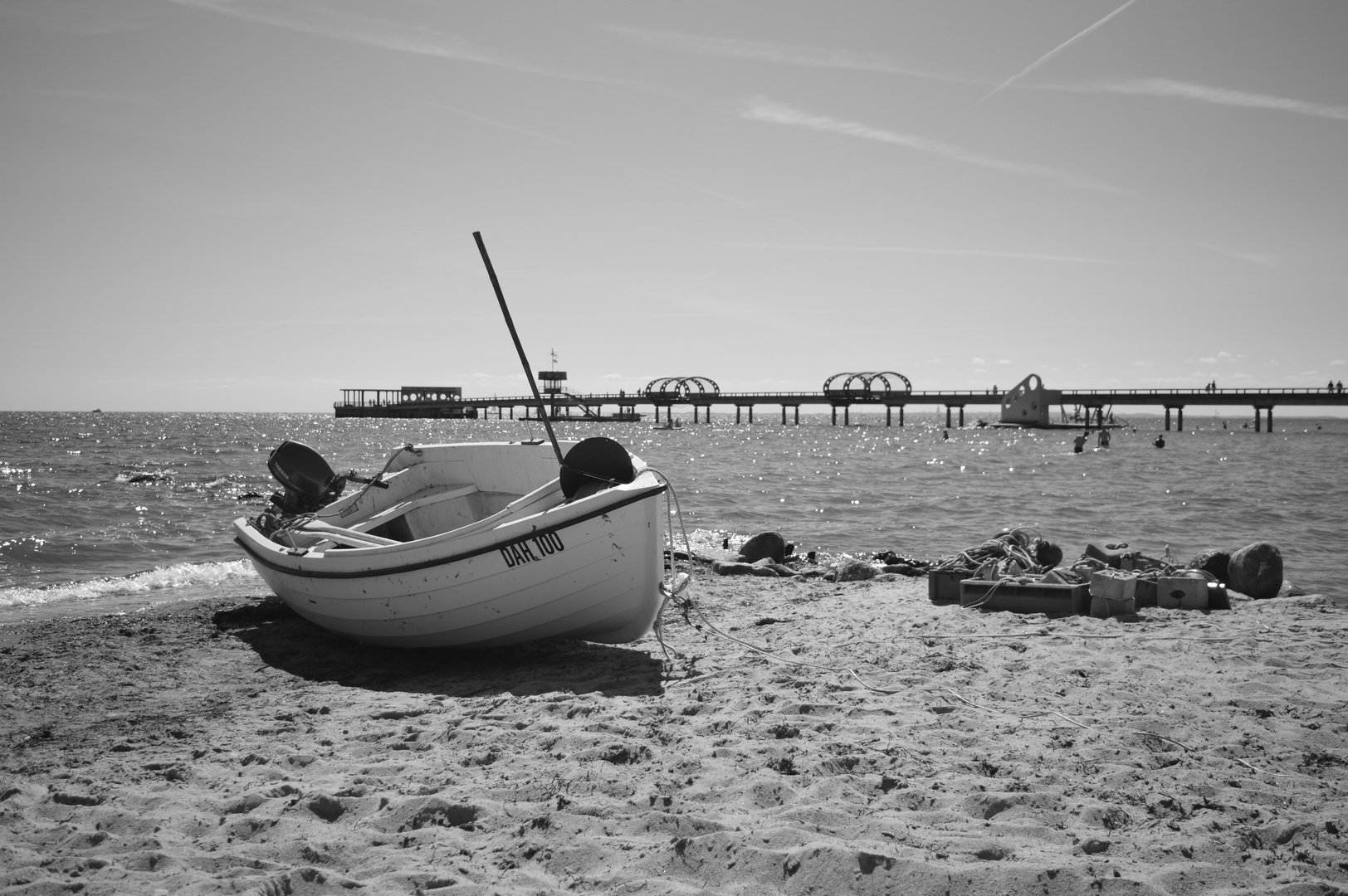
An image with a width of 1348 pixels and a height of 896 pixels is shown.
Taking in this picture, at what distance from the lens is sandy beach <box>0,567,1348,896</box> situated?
3092 mm

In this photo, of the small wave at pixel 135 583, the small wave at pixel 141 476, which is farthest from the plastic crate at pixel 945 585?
the small wave at pixel 141 476

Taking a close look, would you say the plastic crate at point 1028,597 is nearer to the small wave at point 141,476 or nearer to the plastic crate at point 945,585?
the plastic crate at point 945,585

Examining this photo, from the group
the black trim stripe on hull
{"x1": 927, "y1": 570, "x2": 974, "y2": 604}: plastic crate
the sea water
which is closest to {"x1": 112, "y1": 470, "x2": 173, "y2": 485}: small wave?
the sea water

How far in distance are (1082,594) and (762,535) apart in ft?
18.2

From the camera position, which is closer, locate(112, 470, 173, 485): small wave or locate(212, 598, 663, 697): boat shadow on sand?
locate(212, 598, 663, 697): boat shadow on sand

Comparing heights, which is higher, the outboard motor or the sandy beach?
the outboard motor

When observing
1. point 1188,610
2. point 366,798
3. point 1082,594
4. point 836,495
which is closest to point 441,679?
point 366,798

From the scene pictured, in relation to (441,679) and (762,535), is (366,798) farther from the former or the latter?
(762,535)

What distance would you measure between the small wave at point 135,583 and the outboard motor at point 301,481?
2590 mm

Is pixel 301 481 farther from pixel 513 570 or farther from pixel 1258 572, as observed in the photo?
pixel 1258 572

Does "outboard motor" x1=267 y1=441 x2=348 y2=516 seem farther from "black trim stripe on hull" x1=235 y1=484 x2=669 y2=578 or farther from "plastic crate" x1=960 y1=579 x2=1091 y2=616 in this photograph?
"plastic crate" x1=960 y1=579 x2=1091 y2=616

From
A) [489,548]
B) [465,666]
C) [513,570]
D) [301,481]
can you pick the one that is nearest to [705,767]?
[513,570]

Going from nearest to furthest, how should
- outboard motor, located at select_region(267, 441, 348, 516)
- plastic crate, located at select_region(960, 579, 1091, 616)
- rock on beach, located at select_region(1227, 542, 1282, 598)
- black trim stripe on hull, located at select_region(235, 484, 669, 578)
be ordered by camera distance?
black trim stripe on hull, located at select_region(235, 484, 669, 578) < plastic crate, located at select_region(960, 579, 1091, 616) < rock on beach, located at select_region(1227, 542, 1282, 598) < outboard motor, located at select_region(267, 441, 348, 516)

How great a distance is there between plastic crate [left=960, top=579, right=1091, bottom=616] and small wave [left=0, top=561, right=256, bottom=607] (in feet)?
30.2
